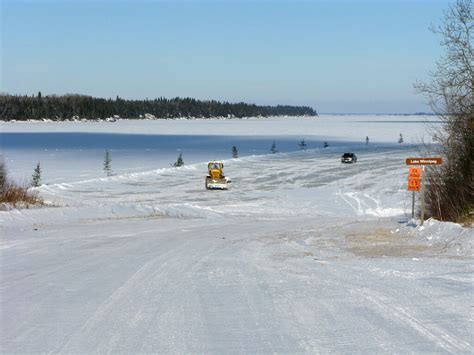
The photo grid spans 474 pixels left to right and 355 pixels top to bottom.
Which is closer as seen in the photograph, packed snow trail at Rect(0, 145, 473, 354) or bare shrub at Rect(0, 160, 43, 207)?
packed snow trail at Rect(0, 145, 473, 354)

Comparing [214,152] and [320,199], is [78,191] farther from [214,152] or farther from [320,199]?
[214,152]

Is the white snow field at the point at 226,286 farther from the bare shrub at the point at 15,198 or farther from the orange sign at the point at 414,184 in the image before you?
the orange sign at the point at 414,184

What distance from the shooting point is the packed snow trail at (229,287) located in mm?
5934

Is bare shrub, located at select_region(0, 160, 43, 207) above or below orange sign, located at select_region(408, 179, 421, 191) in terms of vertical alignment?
below

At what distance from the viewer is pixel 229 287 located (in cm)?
832

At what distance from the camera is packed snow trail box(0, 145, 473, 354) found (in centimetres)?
593

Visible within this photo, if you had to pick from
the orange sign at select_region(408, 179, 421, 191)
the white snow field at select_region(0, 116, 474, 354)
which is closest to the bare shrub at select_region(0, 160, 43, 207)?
the white snow field at select_region(0, 116, 474, 354)

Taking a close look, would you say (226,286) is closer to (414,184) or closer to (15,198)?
(414,184)

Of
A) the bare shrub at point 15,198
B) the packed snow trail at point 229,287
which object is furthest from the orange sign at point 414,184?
the bare shrub at point 15,198

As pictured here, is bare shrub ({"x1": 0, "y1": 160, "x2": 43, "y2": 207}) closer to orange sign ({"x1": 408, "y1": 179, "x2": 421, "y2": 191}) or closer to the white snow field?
the white snow field

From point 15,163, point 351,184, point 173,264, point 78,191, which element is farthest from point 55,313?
point 15,163

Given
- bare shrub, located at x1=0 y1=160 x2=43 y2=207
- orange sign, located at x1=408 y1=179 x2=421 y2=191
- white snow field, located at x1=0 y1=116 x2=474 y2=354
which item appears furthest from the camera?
bare shrub, located at x1=0 y1=160 x2=43 y2=207

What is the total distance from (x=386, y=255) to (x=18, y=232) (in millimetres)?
8935

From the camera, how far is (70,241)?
538 inches
